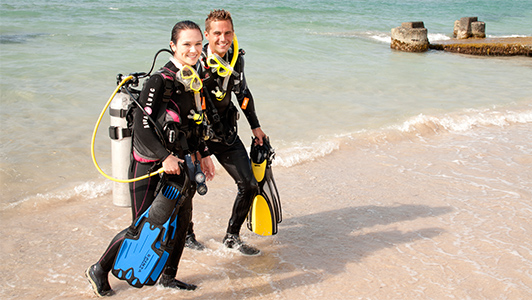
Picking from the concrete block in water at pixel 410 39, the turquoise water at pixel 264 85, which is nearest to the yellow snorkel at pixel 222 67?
the turquoise water at pixel 264 85

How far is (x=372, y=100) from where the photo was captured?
9.50m

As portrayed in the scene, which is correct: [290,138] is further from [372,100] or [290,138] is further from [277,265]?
[277,265]

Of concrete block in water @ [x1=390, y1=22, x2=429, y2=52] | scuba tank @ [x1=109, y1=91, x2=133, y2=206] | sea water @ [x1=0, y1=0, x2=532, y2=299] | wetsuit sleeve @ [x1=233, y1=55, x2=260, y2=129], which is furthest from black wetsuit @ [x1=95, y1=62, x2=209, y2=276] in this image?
concrete block in water @ [x1=390, y1=22, x2=429, y2=52]

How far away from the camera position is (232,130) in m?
3.55

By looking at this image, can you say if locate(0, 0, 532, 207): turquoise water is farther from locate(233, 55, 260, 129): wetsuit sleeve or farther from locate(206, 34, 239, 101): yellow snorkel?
locate(206, 34, 239, 101): yellow snorkel

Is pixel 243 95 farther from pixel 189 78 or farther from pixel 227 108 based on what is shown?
pixel 189 78

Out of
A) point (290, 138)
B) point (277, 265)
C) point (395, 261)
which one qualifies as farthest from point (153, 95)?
point (290, 138)

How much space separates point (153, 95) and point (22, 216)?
239 centimetres

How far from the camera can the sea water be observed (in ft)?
11.3

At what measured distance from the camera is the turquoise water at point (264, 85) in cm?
621

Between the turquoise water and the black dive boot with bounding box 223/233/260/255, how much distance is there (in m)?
1.85

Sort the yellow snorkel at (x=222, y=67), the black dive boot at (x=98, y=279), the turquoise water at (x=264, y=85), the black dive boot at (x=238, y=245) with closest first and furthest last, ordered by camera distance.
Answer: the black dive boot at (x=98, y=279) → the yellow snorkel at (x=222, y=67) → the black dive boot at (x=238, y=245) → the turquoise water at (x=264, y=85)

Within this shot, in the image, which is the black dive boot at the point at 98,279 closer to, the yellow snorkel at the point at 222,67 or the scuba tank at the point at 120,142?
the scuba tank at the point at 120,142

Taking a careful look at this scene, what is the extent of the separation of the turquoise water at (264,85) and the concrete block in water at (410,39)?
693 millimetres
